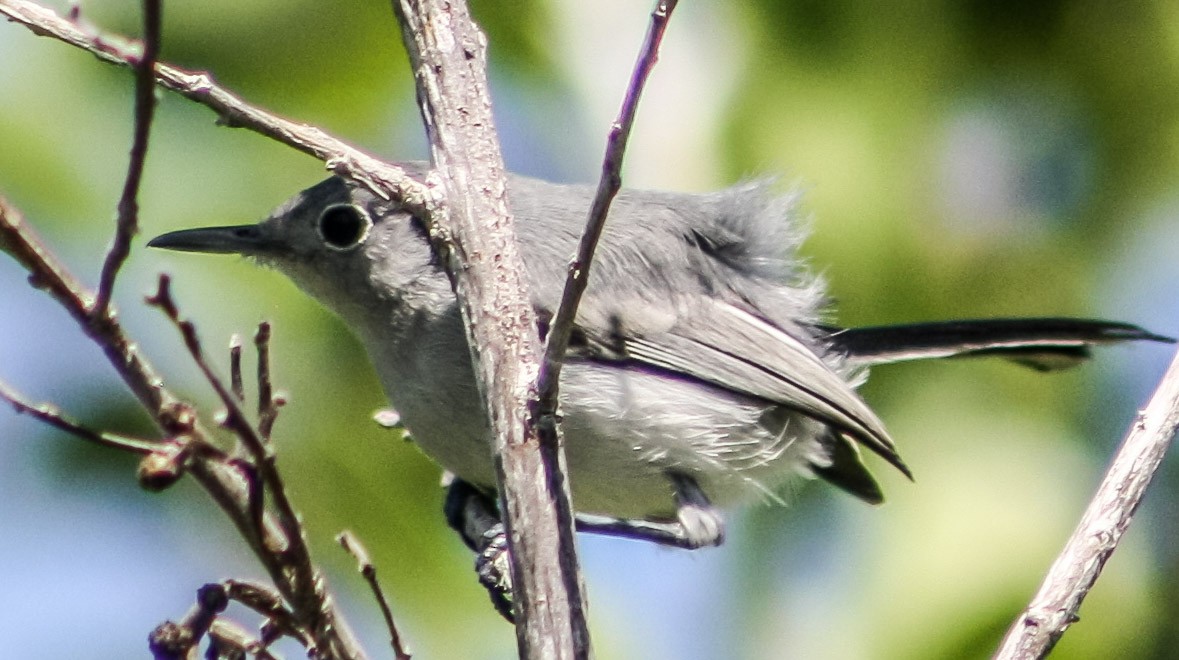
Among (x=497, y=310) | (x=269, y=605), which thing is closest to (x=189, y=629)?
(x=269, y=605)

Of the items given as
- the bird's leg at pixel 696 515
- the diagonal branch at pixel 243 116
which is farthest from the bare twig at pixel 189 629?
the bird's leg at pixel 696 515

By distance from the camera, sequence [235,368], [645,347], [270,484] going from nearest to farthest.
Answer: [270,484] < [235,368] < [645,347]

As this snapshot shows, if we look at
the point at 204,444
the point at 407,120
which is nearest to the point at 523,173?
the point at 407,120

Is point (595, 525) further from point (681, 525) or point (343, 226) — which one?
point (343, 226)

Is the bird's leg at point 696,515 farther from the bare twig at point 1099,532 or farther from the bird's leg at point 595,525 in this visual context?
the bare twig at point 1099,532

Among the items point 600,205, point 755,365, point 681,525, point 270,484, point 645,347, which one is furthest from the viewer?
point 755,365

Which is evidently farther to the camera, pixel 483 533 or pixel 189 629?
pixel 483 533
